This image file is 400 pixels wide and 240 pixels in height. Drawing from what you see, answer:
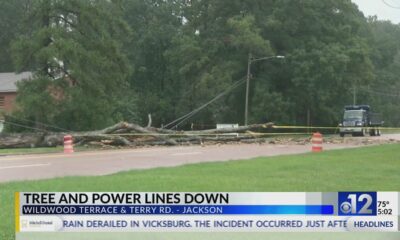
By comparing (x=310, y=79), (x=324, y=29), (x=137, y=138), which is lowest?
(x=137, y=138)

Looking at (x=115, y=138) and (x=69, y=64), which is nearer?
(x=115, y=138)

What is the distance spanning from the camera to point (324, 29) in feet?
206

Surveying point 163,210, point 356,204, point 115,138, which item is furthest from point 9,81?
point 356,204

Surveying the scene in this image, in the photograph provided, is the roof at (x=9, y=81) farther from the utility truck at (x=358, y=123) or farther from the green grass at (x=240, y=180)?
the green grass at (x=240, y=180)

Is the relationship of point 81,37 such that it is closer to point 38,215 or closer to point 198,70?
point 198,70

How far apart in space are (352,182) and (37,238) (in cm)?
877

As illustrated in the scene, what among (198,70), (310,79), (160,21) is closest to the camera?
(310,79)

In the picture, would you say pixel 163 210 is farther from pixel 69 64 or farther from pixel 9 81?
pixel 9 81

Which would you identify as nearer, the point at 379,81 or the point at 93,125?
the point at 93,125

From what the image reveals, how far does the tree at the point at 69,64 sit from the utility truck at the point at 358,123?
70.3 ft

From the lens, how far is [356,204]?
603cm

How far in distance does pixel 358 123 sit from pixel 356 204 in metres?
49.6

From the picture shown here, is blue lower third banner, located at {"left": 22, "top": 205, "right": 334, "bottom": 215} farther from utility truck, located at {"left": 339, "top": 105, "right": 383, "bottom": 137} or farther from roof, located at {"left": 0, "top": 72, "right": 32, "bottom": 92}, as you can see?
roof, located at {"left": 0, "top": 72, "right": 32, "bottom": 92}

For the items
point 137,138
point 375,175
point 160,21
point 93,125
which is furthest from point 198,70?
point 375,175
